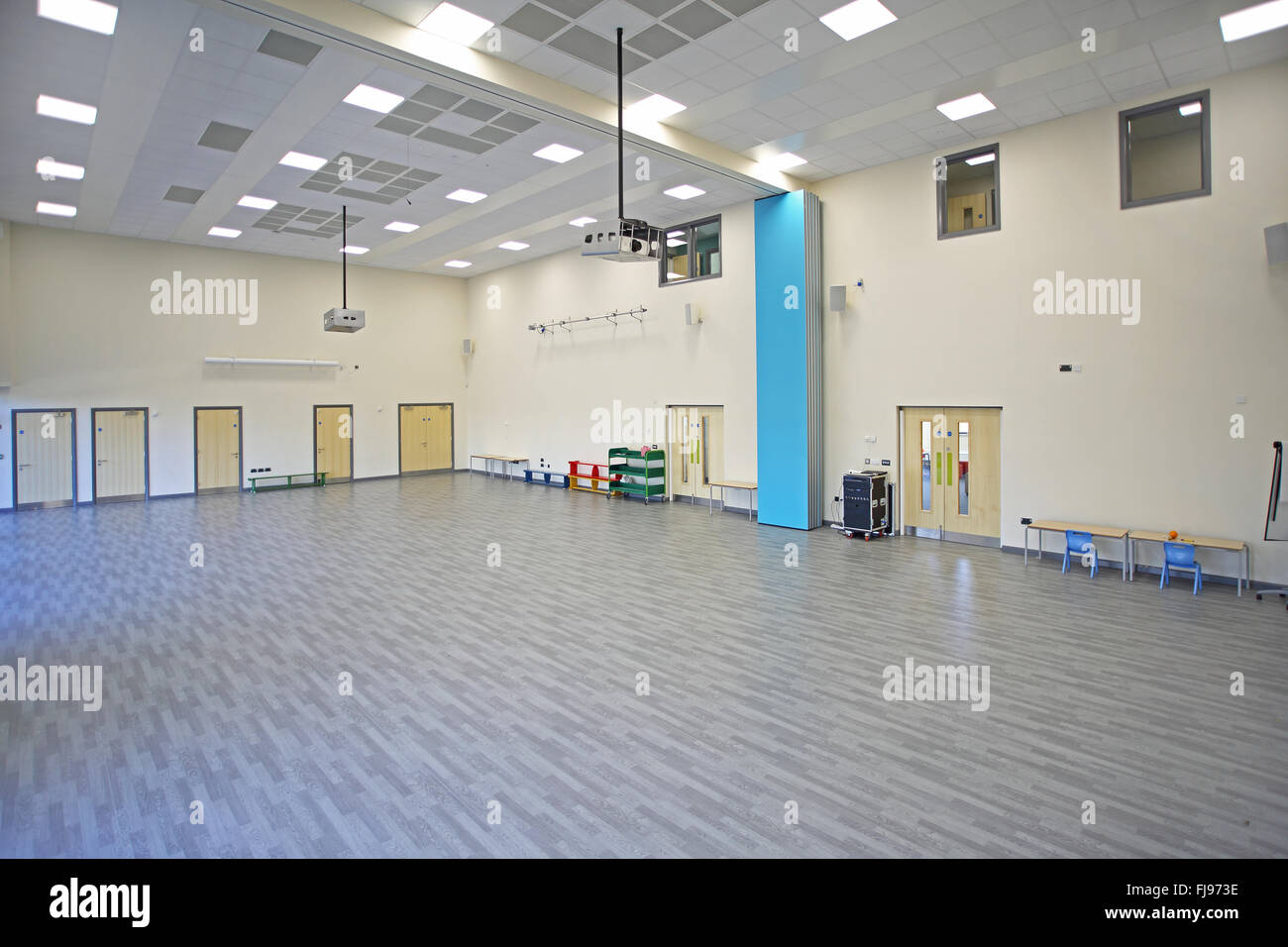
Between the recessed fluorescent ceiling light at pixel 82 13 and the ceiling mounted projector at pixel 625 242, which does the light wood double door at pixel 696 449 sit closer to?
the ceiling mounted projector at pixel 625 242

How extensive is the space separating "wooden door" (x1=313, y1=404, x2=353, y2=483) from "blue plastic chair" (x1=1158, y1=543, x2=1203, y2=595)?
15.2 meters

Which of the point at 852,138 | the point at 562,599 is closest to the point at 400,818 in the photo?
the point at 562,599

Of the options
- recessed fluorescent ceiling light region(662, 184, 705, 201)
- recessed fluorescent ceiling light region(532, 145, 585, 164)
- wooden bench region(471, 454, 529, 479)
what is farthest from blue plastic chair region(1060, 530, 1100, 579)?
wooden bench region(471, 454, 529, 479)

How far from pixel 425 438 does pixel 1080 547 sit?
1439 cm

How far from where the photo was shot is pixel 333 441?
15773mm

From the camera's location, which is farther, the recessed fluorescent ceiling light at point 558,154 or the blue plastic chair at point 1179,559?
the recessed fluorescent ceiling light at point 558,154

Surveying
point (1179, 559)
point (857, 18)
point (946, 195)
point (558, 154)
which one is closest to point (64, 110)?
point (558, 154)

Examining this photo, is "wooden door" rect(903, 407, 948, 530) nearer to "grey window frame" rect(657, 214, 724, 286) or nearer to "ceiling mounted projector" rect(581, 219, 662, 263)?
"grey window frame" rect(657, 214, 724, 286)

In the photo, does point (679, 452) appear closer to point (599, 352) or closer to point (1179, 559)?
point (599, 352)

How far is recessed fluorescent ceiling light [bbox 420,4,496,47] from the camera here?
5.49 metres

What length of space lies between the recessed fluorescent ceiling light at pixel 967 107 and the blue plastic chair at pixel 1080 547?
15.1 feet

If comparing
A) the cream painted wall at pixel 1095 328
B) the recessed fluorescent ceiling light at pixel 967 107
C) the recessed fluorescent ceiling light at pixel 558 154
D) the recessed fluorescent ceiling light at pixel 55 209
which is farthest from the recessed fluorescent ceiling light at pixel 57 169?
the recessed fluorescent ceiling light at pixel 967 107

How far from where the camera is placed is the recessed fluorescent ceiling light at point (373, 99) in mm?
7082

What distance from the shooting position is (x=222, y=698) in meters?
4.38
